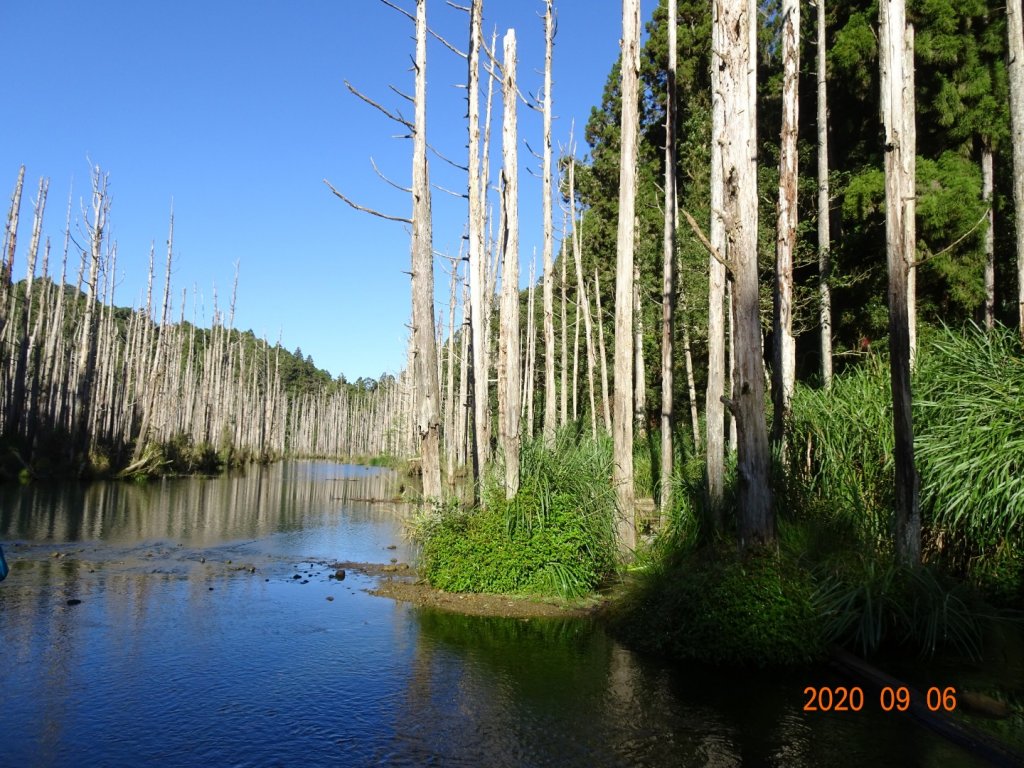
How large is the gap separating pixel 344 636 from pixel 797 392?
24.8ft

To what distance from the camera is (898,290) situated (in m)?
8.52

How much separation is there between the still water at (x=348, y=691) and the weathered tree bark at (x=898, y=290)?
1.96m

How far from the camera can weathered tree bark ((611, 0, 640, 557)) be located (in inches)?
470

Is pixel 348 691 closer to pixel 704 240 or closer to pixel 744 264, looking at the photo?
pixel 704 240

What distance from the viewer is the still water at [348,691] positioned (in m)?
5.58

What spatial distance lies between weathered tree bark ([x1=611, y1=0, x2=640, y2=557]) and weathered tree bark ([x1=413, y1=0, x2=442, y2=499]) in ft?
10.9

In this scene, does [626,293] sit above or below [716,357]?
above

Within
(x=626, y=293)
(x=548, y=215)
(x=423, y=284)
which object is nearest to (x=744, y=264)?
(x=626, y=293)

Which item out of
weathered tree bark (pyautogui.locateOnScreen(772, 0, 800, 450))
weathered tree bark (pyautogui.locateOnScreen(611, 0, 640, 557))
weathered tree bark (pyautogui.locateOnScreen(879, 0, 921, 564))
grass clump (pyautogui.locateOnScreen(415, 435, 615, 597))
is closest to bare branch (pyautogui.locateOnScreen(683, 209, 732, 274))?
weathered tree bark (pyautogui.locateOnScreen(879, 0, 921, 564))

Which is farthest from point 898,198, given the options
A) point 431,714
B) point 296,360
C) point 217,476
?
point 296,360

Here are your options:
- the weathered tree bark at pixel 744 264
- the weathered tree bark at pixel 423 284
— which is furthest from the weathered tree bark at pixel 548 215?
the weathered tree bark at pixel 744 264

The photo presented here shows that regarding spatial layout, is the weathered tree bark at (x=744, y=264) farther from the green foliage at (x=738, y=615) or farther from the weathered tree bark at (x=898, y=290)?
the weathered tree bark at (x=898, y=290)
